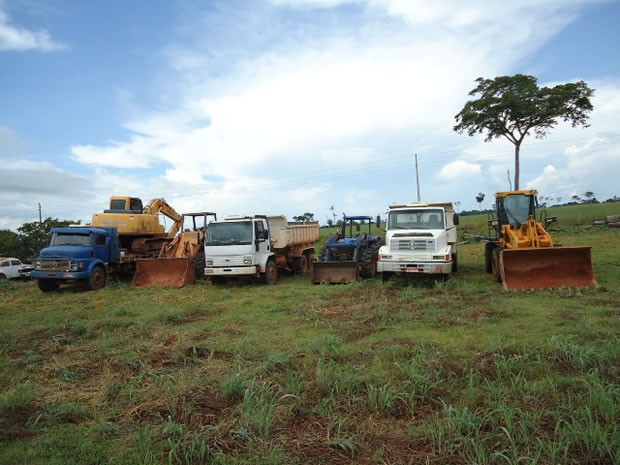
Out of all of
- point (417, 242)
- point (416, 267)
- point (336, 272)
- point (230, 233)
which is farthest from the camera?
point (230, 233)

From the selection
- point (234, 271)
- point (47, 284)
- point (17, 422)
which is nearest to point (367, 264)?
point (234, 271)

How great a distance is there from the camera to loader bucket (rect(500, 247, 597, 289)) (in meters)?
9.78

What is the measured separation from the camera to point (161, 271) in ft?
46.6

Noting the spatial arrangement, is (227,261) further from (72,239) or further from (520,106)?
(520,106)

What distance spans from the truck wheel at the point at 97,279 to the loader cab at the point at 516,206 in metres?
13.4

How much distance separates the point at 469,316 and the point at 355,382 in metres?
3.89

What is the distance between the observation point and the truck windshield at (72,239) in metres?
14.2

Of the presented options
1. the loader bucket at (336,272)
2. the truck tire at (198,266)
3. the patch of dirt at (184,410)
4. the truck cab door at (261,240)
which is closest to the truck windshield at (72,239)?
the truck tire at (198,266)

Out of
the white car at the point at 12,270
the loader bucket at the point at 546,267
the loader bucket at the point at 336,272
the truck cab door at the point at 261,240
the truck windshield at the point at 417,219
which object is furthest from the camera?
the white car at the point at 12,270

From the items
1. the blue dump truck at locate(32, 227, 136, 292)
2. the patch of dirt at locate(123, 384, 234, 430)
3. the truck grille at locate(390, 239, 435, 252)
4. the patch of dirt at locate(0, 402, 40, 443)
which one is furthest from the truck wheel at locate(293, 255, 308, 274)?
the patch of dirt at locate(0, 402, 40, 443)

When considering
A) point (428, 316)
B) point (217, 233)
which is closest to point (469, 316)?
point (428, 316)

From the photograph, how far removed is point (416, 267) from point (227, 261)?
5772 millimetres

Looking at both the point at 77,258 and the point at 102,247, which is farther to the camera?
the point at 102,247

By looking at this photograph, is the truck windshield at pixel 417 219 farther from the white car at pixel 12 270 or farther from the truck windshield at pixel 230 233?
the white car at pixel 12 270
